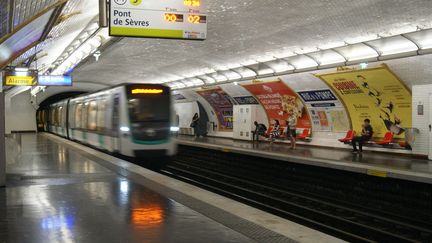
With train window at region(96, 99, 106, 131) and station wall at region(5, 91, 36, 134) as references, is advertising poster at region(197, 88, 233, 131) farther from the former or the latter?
station wall at region(5, 91, 36, 134)

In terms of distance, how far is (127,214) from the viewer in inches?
236

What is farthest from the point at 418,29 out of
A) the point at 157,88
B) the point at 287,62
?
the point at 157,88

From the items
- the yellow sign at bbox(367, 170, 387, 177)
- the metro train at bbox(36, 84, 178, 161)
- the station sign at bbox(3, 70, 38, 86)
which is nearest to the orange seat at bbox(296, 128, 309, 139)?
the metro train at bbox(36, 84, 178, 161)

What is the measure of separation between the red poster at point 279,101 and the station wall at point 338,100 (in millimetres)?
421

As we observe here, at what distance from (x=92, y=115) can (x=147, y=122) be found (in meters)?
4.55

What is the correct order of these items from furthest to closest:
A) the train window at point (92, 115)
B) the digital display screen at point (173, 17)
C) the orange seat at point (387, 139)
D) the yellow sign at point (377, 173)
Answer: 1. the train window at point (92, 115)
2. the orange seat at point (387, 139)
3. the yellow sign at point (377, 173)
4. the digital display screen at point (173, 17)

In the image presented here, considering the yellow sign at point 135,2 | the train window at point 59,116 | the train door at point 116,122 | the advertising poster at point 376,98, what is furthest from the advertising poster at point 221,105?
the yellow sign at point 135,2

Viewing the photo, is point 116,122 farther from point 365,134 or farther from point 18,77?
point 365,134

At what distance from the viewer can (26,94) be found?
42062 mm

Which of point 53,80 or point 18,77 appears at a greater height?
point 53,80

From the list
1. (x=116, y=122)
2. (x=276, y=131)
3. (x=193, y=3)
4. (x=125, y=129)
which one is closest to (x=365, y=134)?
(x=276, y=131)

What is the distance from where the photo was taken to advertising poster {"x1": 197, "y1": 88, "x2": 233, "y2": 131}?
27.4 metres

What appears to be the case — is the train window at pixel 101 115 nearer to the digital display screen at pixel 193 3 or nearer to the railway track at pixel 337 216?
the railway track at pixel 337 216

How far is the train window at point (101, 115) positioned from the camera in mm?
16750
